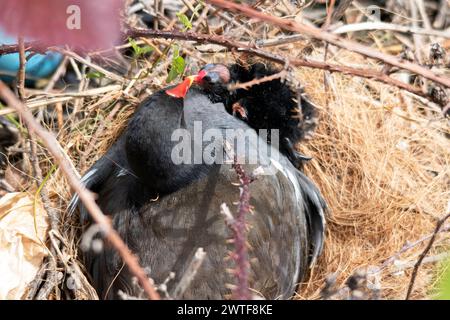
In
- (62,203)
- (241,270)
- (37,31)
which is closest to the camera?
(37,31)

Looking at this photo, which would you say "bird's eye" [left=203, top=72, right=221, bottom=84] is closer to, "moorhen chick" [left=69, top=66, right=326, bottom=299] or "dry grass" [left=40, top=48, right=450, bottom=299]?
"moorhen chick" [left=69, top=66, right=326, bottom=299]

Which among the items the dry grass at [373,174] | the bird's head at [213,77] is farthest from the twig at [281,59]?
the dry grass at [373,174]

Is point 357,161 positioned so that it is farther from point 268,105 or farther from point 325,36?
point 325,36

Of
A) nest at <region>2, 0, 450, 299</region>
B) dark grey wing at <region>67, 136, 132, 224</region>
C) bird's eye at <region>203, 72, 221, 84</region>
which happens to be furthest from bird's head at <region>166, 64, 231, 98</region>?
dark grey wing at <region>67, 136, 132, 224</region>

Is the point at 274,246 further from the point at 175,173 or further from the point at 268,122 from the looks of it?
the point at 268,122

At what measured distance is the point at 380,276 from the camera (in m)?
1.88

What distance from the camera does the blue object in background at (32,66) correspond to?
239 cm

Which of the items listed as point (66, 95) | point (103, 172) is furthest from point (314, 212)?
point (66, 95)

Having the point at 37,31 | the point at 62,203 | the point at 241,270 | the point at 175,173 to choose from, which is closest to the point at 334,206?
the point at 175,173

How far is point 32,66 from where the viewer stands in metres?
2.42

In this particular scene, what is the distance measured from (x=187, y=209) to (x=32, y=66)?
3.48ft

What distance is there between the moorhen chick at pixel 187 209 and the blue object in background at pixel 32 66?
2.10 feet

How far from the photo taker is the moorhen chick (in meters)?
1.65

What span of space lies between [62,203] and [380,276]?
1067 millimetres
